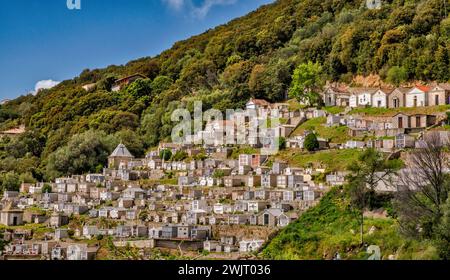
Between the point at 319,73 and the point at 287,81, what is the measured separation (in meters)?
2.76

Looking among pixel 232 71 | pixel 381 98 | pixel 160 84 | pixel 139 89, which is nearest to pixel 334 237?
pixel 381 98

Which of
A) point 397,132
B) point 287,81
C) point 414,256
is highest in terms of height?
point 287,81

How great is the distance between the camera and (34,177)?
5081 centimetres

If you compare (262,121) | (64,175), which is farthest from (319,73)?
(64,175)

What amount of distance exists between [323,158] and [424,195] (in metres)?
12.7

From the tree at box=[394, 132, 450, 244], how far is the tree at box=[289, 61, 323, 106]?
57.6 ft

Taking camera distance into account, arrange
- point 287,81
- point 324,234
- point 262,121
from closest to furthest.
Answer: point 324,234 < point 262,121 < point 287,81

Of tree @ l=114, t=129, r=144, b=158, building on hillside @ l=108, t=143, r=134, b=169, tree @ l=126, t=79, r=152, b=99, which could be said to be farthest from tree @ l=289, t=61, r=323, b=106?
tree @ l=126, t=79, r=152, b=99

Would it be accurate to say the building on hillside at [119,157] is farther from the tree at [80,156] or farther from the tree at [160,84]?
the tree at [160,84]

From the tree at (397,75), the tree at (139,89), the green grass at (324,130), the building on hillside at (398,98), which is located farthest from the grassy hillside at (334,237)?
the tree at (139,89)

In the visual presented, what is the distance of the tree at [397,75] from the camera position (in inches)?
1744

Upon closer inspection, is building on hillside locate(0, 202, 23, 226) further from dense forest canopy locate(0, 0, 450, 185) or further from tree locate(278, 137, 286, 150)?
tree locate(278, 137, 286, 150)
